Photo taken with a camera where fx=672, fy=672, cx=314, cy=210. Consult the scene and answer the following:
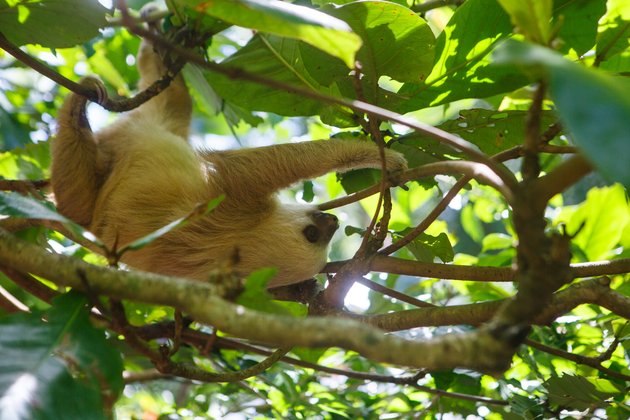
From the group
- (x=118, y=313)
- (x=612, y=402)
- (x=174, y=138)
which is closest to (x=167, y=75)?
(x=174, y=138)

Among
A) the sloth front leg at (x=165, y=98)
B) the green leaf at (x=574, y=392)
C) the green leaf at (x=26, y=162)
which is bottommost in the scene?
the green leaf at (x=574, y=392)

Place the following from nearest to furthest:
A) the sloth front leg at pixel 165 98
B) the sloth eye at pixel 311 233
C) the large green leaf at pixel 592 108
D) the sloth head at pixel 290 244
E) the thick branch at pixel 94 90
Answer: the large green leaf at pixel 592 108
the thick branch at pixel 94 90
the sloth head at pixel 290 244
the sloth eye at pixel 311 233
the sloth front leg at pixel 165 98

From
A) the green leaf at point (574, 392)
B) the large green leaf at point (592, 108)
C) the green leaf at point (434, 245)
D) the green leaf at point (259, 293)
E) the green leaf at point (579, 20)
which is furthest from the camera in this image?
the green leaf at point (434, 245)

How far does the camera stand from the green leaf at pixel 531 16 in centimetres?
158

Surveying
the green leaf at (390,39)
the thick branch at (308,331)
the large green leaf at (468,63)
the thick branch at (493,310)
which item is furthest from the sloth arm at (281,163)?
the thick branch at (308,331)

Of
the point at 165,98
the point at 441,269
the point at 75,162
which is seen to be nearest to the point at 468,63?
the point at 441,269

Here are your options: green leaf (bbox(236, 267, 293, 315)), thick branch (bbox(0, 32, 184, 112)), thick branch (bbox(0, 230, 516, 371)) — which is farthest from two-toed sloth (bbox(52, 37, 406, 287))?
thick branch (bbox(0, 230, 516, 371))

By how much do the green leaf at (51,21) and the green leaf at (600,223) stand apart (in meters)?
2.59

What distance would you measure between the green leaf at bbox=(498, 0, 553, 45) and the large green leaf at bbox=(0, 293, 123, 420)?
4.49ft

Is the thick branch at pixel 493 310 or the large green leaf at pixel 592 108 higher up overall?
the thick branch at pixel 493 310

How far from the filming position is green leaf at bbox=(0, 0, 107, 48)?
2.89m

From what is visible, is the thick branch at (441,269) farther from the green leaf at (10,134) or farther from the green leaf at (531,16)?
the green leaf at (10,134)

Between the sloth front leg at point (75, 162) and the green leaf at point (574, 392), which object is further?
the sloth front leg at point (75, 162)

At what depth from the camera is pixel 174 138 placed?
398 cm
